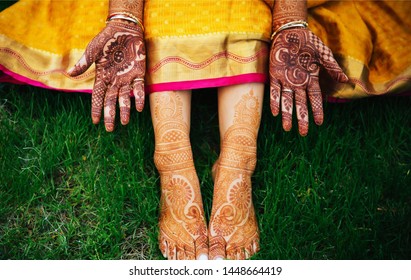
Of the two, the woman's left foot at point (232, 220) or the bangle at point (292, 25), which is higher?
the bangle at point (292, 25)

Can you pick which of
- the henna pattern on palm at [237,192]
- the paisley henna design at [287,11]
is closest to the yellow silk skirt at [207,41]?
the paisley henna design at [287,11]

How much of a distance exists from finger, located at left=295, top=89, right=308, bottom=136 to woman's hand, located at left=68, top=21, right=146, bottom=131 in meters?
0.51

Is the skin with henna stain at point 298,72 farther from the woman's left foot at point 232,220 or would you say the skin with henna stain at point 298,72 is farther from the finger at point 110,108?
the finger at point 110,108

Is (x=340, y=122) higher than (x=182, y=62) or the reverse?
the reverse

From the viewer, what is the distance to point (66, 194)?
2.00 m

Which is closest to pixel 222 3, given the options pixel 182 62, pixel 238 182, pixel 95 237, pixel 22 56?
pixel 182 62

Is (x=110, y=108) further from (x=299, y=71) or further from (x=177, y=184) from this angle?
(x=299, y=71)

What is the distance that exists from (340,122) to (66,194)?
1097mm

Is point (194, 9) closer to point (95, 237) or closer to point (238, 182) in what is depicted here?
point (238, 182)

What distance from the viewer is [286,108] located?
5.90ft

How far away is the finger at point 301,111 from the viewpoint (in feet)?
5.90

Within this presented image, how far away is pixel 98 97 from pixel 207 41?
16.1 inches

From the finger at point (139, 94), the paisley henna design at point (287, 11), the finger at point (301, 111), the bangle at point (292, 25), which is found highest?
the paisley henna design at point (287, 11)
